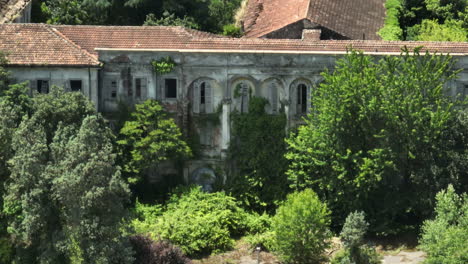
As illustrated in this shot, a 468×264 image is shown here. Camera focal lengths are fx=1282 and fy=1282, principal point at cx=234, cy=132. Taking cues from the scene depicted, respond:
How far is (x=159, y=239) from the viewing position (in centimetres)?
6644

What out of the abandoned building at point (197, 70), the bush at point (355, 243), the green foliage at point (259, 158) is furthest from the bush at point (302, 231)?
the abandoned building at point (197, 70)

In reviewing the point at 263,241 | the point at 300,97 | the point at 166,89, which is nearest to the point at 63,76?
the point at 166,89

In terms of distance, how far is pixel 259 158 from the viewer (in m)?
71.1

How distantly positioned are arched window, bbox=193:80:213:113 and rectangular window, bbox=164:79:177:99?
44.1 inches

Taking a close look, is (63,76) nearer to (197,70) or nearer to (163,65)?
(163,65)

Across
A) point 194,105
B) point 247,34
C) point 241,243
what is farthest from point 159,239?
point 247,34

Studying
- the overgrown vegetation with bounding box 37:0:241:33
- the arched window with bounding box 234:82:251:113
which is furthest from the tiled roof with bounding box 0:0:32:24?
the arched window with bounding box 234:82:251:113

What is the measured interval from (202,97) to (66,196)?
11848 millimetres

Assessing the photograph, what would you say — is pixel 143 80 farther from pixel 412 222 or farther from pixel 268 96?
pixel 412 222

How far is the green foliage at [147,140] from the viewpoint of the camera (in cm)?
7044

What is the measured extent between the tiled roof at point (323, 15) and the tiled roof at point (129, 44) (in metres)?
9.91

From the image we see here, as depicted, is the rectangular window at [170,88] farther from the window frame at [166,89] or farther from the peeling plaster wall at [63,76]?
the peeling plaster wall at [63,76]

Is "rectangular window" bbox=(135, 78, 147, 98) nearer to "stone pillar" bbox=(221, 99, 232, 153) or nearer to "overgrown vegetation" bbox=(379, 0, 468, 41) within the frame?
"stone pillar" bbox=(221, 99, 232, 153)

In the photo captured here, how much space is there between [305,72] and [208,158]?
7.52 m
